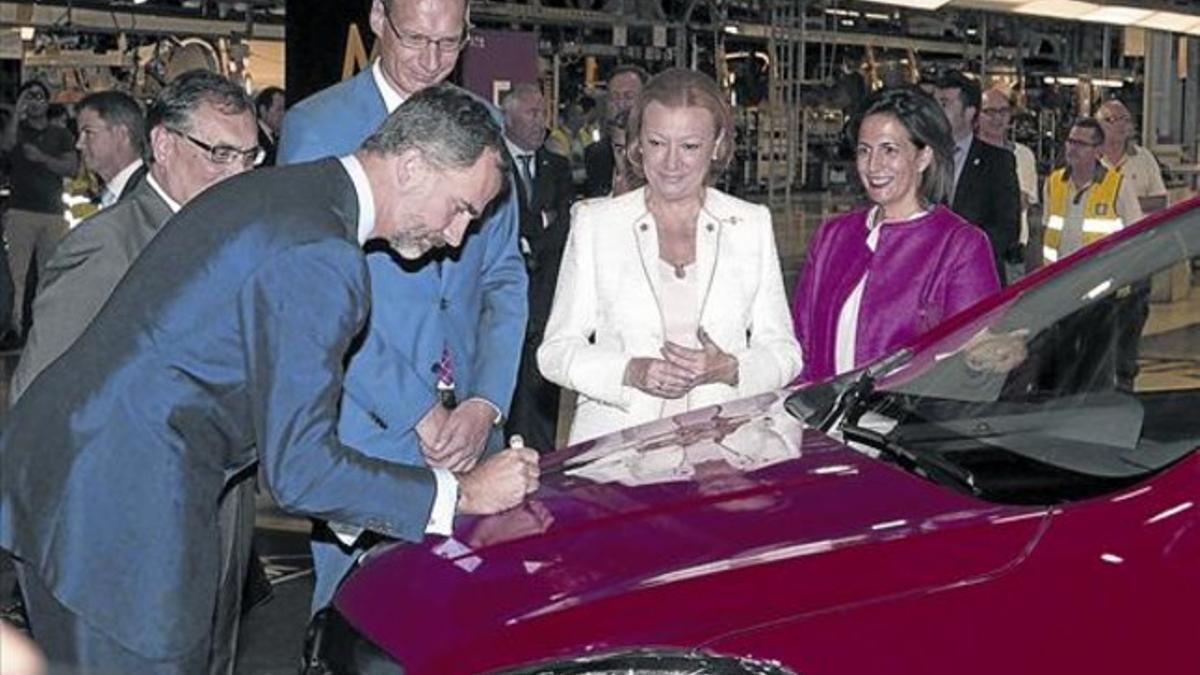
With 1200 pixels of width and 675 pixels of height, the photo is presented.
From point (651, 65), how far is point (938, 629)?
17458 mm

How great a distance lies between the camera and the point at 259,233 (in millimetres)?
3145

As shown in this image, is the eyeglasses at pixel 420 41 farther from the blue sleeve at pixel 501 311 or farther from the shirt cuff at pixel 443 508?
the shirt cuff at pixel 443 508

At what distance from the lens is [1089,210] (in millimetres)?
10102

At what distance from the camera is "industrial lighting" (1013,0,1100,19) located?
601 inches

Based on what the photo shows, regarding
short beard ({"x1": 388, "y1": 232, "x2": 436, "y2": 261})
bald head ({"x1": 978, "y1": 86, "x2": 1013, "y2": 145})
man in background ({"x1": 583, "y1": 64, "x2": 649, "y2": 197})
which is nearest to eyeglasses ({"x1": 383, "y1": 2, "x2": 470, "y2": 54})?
short beard ({"x1": 388, "y1": 232, "x2": 436, "y2": 261})

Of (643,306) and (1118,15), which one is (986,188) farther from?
(1118,15)

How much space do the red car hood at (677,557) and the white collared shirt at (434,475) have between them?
0.03 m

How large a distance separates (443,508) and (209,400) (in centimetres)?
47

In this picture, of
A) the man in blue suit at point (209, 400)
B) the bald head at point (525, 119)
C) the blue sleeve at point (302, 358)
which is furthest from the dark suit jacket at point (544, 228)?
the blue sleeve at point (302, 358)

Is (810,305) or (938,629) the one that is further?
(810,305)

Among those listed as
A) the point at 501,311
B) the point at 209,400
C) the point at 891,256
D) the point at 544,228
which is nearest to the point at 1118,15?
the point at 544,228

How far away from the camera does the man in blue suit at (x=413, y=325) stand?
431 cm

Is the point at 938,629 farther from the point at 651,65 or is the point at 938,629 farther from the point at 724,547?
the point at 651,65

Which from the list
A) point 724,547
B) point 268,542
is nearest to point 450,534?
point 724,547
